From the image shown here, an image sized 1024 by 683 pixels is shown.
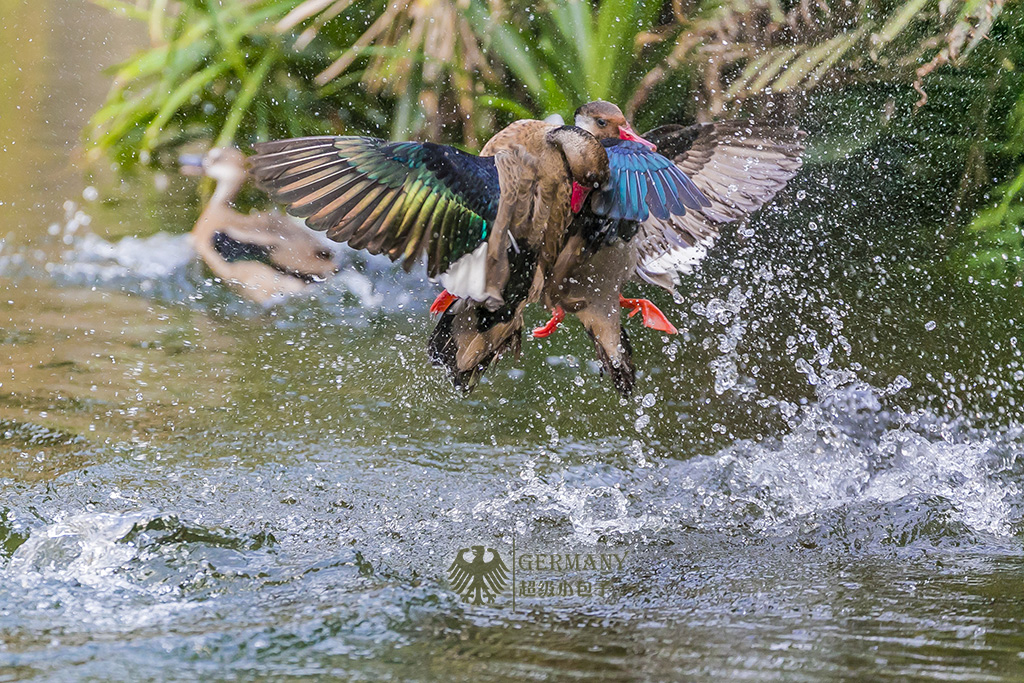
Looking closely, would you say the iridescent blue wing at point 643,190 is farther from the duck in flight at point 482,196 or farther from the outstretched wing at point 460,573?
the outstretched wing at point 460,573

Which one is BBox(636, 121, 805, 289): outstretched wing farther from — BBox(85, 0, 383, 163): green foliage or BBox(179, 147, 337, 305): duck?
BBox(85, 0, 383, 163): green foliage

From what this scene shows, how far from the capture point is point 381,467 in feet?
10.0

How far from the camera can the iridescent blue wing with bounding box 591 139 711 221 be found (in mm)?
2270

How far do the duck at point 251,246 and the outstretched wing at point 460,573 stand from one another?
7.29ft

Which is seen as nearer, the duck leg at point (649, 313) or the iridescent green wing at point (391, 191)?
the iridescent green wing at point (391, 191)

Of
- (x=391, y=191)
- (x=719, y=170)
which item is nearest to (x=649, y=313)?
(x=719, y=170)

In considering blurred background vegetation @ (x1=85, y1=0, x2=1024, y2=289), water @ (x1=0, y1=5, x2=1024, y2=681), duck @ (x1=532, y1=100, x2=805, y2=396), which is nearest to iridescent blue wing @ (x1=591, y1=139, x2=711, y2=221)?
duck @ (x1=532, y1=100, x2=805, y2=396)

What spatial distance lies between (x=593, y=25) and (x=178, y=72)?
6.38 feet

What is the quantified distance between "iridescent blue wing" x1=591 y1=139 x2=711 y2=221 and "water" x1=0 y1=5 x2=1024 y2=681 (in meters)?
0.76

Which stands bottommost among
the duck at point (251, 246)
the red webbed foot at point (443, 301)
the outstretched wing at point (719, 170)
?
the red webbed foot at point (443, 301)

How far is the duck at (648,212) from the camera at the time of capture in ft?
7.61

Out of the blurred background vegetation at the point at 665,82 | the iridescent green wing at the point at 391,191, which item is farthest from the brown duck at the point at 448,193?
the blurred background vegetation at the point at 665,82

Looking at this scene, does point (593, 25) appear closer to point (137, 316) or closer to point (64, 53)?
point (137, 316)

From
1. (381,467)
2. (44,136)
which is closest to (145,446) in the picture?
(381,467)
